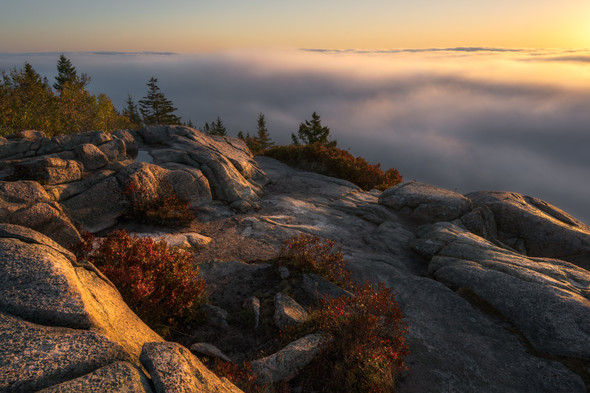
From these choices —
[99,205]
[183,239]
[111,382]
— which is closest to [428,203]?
[183,239]

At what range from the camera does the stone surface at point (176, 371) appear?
3.91 metres

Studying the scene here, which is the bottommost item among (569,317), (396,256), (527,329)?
(396,256)

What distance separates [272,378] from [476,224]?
15.7 m

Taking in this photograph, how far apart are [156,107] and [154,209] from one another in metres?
91.0

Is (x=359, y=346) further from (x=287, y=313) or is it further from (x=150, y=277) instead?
(x=150, y=277)

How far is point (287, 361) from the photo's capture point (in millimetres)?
6555

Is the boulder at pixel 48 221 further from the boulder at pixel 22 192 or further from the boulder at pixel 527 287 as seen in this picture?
the boulder at pixel 527 287

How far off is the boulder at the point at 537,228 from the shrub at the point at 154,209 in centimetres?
1783

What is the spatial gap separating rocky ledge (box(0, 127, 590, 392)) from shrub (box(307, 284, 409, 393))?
0.42 metres

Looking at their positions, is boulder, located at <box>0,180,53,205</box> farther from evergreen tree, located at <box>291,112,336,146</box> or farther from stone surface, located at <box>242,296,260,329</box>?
evergreen tree, located at <box>291,112,336,146</box>

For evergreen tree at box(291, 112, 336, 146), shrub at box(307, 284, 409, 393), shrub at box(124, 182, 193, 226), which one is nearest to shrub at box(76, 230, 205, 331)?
shrub at box(307, 284, 409, 393)

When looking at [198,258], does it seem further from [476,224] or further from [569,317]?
[476,224]

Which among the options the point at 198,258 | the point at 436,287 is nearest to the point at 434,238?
the point at 436,287

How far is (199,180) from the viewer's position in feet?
59.2
